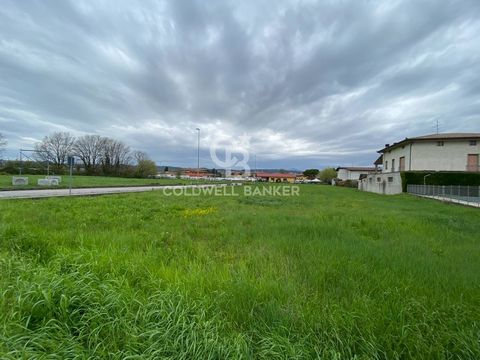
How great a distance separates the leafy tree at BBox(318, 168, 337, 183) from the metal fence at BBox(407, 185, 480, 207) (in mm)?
57172

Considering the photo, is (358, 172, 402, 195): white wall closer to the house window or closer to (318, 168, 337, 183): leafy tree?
the house window

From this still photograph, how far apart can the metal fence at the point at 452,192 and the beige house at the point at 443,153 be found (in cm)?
688

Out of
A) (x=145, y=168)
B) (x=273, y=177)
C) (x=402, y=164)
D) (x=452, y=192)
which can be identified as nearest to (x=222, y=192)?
(x=452, y=192)

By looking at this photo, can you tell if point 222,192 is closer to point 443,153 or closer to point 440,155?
point 440,155

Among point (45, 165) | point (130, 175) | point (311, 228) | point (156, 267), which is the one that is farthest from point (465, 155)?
point (45, 165)

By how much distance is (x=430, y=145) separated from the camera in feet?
99.2

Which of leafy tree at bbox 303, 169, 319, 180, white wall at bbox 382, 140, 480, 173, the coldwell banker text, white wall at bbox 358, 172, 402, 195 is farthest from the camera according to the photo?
leafy tree at bbox 303, 169, 319, 180

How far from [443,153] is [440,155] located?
0.42 metres

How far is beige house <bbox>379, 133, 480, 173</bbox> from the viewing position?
94.2ft

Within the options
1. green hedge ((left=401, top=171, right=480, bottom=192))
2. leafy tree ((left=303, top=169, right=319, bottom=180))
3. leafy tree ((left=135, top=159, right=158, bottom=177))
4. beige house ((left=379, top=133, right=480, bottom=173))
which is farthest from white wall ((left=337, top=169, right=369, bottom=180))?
leafy tree ((left=135, top=159, right=158, bottom=177))

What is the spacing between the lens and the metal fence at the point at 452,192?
785 inches

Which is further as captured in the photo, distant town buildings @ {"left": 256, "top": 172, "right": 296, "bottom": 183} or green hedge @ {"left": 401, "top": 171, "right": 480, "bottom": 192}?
distant town buildings @ {"left": 256, "top": 172, "right": 296, "bottom": 183}

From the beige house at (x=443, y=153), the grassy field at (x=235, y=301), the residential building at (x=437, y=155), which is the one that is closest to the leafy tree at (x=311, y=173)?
the residential building at (x=437, y=155)

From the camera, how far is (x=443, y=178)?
87.4 feet
